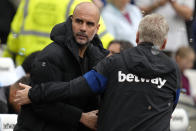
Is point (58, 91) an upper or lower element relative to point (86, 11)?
lower

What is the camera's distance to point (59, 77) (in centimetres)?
433

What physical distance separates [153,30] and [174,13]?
437 centimetres

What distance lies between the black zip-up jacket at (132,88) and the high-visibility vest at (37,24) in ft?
9.30

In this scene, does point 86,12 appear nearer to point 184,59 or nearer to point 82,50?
point 82,50

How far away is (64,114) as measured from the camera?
434 centimetres

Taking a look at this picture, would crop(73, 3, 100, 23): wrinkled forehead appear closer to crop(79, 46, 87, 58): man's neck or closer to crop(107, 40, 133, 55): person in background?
crop(79, 46, 87, 58): man's neck

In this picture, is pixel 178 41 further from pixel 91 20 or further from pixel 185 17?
pixel 91 20

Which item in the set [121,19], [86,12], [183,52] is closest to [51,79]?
[86,12]

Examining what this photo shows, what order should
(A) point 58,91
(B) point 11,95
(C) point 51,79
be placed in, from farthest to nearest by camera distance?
(B) point 11,95 < (C) point 51,79 < (A) point 58,91

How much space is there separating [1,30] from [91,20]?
14.3ft

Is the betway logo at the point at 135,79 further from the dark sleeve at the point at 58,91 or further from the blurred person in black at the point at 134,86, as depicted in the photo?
the dark sleeve at the point at 58,91

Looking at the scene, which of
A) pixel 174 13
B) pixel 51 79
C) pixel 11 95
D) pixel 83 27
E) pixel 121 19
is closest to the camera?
pixel 51 79

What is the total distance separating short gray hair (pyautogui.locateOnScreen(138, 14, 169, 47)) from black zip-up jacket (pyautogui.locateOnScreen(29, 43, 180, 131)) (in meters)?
0.05

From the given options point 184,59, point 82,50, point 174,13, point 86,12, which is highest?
point 86,12
